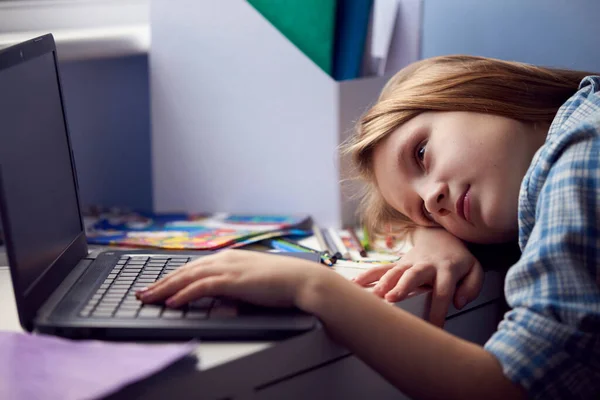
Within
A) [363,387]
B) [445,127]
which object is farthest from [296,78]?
[363,387]

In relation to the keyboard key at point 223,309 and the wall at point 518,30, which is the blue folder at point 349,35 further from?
the keyboard key at point 223,309

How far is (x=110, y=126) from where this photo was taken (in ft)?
4.26

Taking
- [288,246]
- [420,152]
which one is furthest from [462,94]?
[288,246]

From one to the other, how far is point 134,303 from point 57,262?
12 centimetres

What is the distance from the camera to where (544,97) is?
2.94 ft

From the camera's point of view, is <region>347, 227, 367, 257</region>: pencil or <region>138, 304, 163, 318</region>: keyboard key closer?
<region>138, 304, 163, 318</region>: keyboard key

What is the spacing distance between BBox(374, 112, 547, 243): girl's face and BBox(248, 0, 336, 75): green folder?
241mm

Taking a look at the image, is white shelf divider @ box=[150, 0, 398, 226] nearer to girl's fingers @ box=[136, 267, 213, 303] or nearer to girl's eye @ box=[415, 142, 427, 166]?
girl's eye @ box=[415, 142, 427, 166]

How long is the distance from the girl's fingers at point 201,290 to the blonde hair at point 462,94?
0.38 metres

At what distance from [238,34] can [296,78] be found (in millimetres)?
118

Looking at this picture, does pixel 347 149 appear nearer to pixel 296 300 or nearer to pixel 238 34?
pixel 238 34

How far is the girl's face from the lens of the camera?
0.80 metres

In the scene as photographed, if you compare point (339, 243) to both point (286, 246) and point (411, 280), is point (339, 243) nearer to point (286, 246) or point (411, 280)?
point (286, 246)

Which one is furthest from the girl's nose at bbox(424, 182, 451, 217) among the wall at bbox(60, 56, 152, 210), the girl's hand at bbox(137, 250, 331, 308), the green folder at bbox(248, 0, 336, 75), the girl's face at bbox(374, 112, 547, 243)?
the wall at bbox(60, 56, 152, 210)
